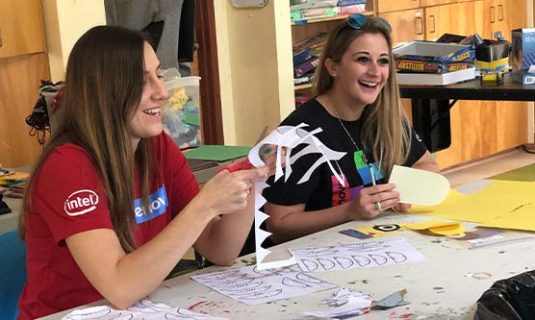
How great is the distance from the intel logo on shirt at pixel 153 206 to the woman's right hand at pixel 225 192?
217 mm

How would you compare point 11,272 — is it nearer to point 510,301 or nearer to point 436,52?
point 510,301

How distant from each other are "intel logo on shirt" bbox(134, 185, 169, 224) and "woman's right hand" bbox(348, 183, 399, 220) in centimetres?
46

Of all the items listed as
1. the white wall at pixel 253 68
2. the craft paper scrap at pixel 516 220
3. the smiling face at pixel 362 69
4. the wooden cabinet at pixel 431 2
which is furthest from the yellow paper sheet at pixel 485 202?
the wooden cabinet at pixel 431 2

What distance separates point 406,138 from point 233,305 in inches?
41.4

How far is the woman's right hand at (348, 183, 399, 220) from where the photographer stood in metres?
1.96

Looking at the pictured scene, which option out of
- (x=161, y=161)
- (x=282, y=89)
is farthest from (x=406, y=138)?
(x=282, y=89)

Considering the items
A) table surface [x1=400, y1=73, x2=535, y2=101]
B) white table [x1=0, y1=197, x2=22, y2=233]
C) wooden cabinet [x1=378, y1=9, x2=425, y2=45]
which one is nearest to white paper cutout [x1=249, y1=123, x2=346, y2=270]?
white table [x1=0, y1=197, x2=22, y2=233]

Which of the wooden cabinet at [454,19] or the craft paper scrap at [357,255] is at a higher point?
the wooden cabinet at [454,19]

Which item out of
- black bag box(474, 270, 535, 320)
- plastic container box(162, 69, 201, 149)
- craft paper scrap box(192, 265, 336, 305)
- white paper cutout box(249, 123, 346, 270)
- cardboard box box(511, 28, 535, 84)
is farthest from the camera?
cardboard box box(511, 28, 535, 84)

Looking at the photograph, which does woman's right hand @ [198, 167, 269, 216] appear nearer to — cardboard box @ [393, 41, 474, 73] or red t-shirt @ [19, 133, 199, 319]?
red t-shirt @ [19, 133, 199, 319]

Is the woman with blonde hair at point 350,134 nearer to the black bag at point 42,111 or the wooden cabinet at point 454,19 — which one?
the black bag at point 42,111

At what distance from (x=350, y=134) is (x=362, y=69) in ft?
0.68

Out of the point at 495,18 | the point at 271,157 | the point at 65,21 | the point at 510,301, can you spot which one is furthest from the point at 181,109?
the point at 495,18

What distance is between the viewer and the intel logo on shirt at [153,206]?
1.71 m
